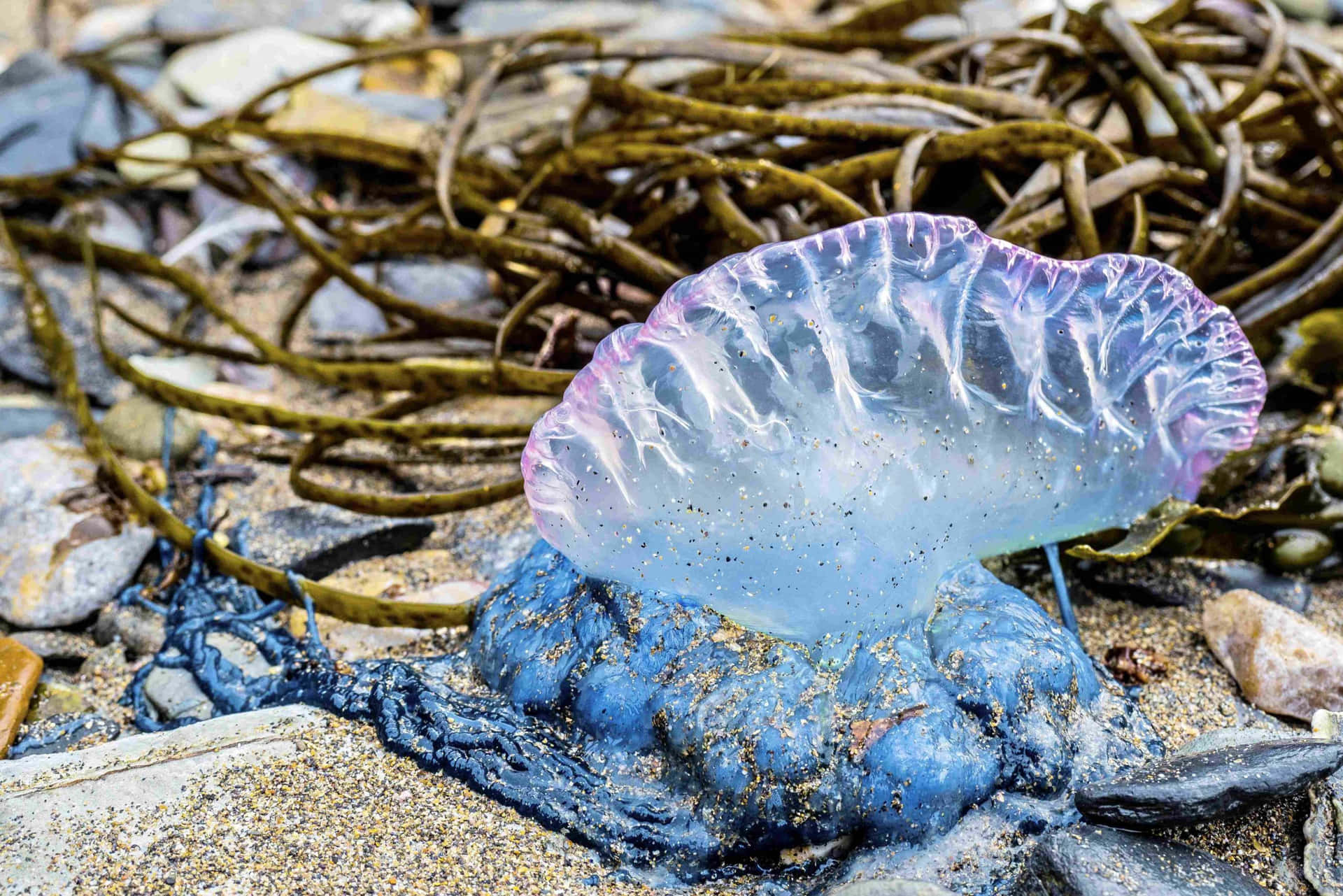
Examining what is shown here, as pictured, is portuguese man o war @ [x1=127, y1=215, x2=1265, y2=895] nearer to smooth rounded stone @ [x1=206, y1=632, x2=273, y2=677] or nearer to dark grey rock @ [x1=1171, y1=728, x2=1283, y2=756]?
dark grey rock @ [x1=1171, y1=728, x2=1283, y2=756]

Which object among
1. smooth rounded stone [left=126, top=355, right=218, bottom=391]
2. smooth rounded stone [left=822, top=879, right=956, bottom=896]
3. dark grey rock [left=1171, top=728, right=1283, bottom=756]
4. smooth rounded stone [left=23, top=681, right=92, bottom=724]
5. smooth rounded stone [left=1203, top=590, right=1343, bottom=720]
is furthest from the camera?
smooth rounded stone [left=126, top=355, right=218, bottom=391]

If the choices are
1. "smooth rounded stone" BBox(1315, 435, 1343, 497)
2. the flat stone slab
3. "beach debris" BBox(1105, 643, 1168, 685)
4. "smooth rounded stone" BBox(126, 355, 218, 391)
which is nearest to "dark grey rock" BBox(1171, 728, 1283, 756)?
"beach debris" BBox(1105, 643, 1168, 685)

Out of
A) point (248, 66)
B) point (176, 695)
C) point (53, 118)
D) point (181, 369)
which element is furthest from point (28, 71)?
point (176, 695)

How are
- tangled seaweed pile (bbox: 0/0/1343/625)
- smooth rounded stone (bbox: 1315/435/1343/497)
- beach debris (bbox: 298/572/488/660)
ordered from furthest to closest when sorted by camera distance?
1. tangled seaweed pile (bbox: 0/0/1343/625)
2. smooth rounded stone (bbox: 1315/435/1343/497)
3. beach debris (bbox: 298/572/488/660)

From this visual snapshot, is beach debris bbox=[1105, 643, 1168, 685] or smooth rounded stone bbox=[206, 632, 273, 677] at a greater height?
beach debris bbox=[1105, 643, 1168, 685]

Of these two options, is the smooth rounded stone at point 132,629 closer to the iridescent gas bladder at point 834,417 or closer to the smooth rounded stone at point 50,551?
the smooth rounded stone at point 50,551

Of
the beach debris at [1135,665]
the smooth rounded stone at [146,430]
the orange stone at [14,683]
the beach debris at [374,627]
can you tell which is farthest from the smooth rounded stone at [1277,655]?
the smooth rounded stone at [146,430]
